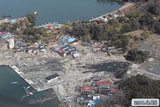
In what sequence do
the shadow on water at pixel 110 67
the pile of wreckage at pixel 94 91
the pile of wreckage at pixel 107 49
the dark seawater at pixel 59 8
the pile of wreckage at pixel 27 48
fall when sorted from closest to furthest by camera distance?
the pile of wreckage at pixel 94 91
the shadow on water at pixel 110 67
the pile of wreckage at pixel 107 49
the pile of wreckage at pixel 27 48
the dark seawater at pixel 59 8

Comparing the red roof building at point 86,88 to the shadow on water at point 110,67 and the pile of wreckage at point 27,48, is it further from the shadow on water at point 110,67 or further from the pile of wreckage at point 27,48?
the pile of wreckage at point 27,48

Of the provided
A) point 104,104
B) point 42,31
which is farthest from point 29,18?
point 104,104

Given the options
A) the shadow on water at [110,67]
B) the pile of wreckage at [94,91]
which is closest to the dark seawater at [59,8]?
the shadow on water at [110,67]

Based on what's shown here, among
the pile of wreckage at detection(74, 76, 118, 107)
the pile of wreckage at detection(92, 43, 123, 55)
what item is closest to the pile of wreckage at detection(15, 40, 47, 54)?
the pile of wreckage at detection(92, 43, 123, 55)

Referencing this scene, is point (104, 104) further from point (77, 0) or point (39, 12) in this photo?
point (77, 0)

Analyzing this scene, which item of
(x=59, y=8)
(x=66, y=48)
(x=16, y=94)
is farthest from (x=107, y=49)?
(x=59, y=8)

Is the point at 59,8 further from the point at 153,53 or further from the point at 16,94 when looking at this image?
the point at 16,94

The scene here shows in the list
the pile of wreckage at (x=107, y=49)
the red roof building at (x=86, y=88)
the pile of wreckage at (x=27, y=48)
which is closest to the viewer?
the red roof building at (x=86, y=88)
